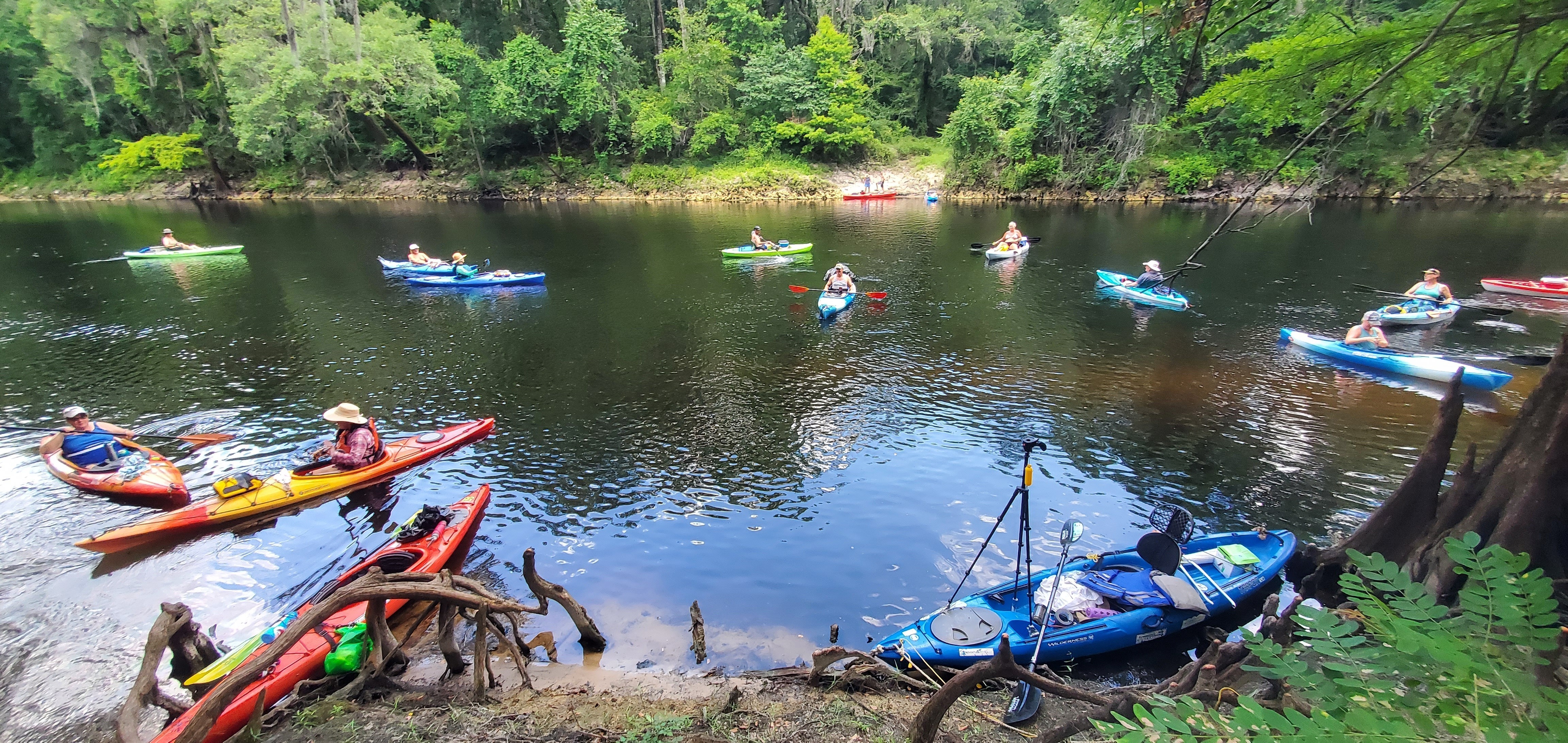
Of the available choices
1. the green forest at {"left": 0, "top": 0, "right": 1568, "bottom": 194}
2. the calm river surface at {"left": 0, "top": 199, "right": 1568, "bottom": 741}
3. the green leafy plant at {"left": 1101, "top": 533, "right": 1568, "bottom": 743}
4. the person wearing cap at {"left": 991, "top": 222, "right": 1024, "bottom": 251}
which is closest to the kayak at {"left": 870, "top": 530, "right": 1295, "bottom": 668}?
the calm river surface at {"left": 0, "top": 199, "right": 1568, "bottom": 741}

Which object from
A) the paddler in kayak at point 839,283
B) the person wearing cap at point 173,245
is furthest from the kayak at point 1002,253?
the person wearing cap at point 173,245

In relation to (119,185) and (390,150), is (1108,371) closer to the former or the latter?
(390,150)

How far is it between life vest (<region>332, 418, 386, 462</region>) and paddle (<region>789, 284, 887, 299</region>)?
1338cm

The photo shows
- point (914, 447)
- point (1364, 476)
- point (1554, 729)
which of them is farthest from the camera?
point (914, 447)

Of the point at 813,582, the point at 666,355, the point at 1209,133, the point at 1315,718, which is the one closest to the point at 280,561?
the point at 813,582

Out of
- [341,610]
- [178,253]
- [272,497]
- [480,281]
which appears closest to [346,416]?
[272,497]

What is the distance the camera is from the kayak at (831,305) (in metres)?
19.6

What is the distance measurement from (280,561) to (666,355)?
362 inches

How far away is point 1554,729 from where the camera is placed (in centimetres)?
202

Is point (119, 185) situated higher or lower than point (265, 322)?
higher

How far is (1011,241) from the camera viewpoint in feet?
87.9

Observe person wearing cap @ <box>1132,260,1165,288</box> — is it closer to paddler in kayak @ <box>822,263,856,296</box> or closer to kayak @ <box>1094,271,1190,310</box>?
kayak @ <box>1094,271,1190,310</box>

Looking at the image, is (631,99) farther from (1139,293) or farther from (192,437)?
(192,437)

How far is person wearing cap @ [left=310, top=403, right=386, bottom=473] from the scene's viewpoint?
10.8 metres
